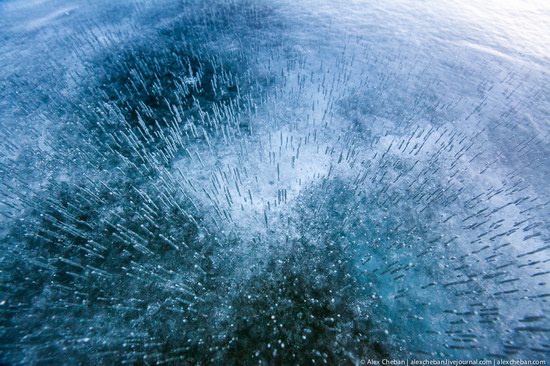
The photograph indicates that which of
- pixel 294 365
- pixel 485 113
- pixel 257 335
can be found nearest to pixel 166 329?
pixel 257 335

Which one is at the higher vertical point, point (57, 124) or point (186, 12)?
point (186, 12)

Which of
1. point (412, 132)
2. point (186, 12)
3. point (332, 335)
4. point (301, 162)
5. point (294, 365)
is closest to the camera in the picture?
point (294, 365)

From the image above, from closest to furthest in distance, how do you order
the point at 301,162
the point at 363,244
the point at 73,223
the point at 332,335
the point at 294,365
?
1. the point at 294,365
2. the point at 332,335
3. the point at 363,244
4. the point at 73,223
5. the point at 301,162

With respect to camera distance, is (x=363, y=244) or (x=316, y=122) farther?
(x=316, y=122)

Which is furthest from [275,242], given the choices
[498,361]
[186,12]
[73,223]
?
[186,12]

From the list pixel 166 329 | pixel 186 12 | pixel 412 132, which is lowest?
pixel 166 329

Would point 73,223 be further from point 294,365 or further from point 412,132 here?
point 412,132
